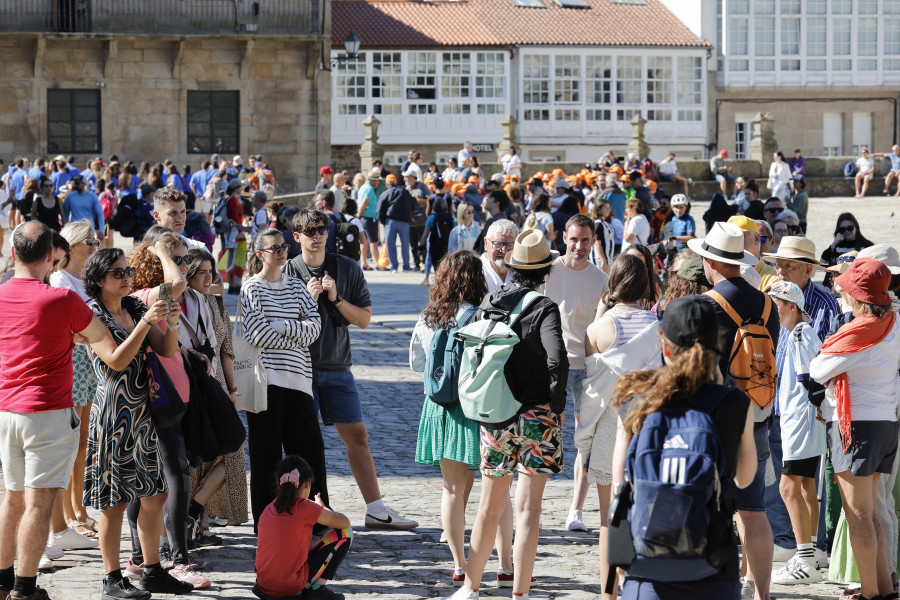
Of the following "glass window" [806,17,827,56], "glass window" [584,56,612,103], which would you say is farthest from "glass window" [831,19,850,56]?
"glass window" [584,56,612,103]

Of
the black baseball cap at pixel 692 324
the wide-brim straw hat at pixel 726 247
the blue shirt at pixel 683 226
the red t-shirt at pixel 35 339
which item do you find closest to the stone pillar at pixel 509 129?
the blue shirt at pixel 683 226

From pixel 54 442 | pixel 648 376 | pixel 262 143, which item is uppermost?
pixel 262 143

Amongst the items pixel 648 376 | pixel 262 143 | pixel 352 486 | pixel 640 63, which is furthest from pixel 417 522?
pixel 640 63

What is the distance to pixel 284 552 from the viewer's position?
593cm

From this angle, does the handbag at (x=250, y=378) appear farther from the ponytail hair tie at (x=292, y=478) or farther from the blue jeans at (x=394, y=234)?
the blue jeans at (x=394, y=234)

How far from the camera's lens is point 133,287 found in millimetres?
6598

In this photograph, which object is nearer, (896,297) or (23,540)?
(23,540)

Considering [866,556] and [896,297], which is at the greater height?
[896,297]

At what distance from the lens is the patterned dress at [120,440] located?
6.05m

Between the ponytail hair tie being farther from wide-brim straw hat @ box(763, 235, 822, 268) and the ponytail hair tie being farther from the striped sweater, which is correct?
wide-brim straw hat @ box(763, 235, 822, 268)

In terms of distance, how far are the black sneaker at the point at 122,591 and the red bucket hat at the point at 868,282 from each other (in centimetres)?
351

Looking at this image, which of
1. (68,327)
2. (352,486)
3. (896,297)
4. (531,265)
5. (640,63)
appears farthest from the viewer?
(640,63)

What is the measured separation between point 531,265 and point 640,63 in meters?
43.7

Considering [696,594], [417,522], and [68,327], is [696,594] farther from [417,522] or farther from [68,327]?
[417,522]
